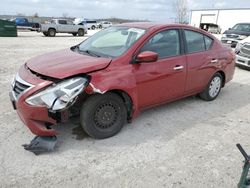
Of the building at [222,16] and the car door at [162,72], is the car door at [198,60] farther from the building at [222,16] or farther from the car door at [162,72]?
the building at [222,16]

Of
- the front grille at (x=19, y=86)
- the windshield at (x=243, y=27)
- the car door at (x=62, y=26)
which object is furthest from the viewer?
the car door at (x=62, y=26)

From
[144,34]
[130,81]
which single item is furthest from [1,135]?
[144,34]

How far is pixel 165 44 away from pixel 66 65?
1.75m

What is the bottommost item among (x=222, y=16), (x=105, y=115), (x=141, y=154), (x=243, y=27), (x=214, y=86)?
(x=222, y=16)

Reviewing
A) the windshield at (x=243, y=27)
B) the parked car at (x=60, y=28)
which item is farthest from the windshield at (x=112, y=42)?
the parked car at (x=60, y=28)

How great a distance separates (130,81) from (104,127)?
0.75 meters

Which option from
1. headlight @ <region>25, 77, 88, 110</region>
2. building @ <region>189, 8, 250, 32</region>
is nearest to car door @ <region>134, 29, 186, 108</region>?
headlight @ <region>25, 77, 88, 110</region>

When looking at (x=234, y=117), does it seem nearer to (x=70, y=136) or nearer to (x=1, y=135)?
(x=70, y=136)

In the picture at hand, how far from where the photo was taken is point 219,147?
359 centimetres

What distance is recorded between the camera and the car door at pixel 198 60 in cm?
464

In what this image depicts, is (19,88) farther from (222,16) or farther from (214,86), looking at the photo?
(222,16)

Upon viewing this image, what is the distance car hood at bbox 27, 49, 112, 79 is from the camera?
326cm

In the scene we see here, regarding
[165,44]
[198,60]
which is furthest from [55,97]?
[198,60]

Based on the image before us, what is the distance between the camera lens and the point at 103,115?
3.55 m
